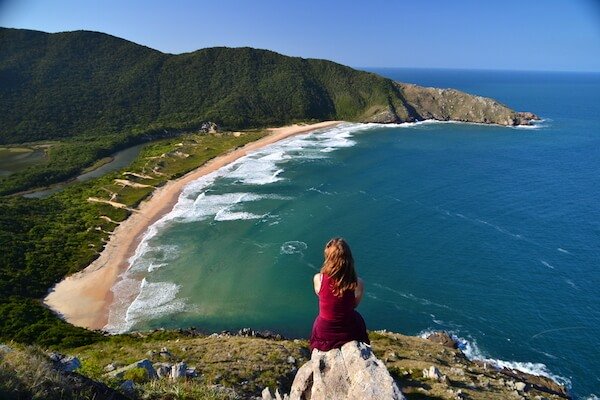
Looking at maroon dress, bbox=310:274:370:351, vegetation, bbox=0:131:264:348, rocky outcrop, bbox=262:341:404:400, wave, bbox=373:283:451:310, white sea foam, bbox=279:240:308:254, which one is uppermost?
maroon dress, bbox=310:274:370:351

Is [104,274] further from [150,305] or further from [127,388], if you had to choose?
[127,388]

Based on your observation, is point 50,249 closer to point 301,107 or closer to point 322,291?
point 322,291

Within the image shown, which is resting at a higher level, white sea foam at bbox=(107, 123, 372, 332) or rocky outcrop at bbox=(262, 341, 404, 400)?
rocky outcrop at bbox=(262, 341, 404, 400)

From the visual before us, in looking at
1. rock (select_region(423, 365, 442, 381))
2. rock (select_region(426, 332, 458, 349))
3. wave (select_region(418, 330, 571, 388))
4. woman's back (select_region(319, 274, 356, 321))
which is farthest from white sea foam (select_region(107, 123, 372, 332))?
woman's back (select_region(319, 274, 356, 321))

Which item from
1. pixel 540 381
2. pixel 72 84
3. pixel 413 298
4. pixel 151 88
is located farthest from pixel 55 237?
pixel 151 88

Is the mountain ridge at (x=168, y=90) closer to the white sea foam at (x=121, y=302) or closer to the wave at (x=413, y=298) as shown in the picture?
the white sea foam at (x=121, y=302)

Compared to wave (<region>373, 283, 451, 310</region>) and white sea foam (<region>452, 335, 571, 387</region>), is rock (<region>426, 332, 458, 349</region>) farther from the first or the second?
wave (<region>373, 283, 451, 310</region>)

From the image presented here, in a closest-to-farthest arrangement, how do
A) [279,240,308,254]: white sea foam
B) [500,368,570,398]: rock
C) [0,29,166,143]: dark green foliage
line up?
[500,368,570,398]: rock < [279,240,308,254]: white sea foam < [0,29,166,143]: dark green foliage

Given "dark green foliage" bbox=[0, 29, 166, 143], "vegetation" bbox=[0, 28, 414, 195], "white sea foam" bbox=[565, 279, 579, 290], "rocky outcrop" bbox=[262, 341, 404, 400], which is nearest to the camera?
"rocky outcrop" bbox=[262, 341, 404, 400]
